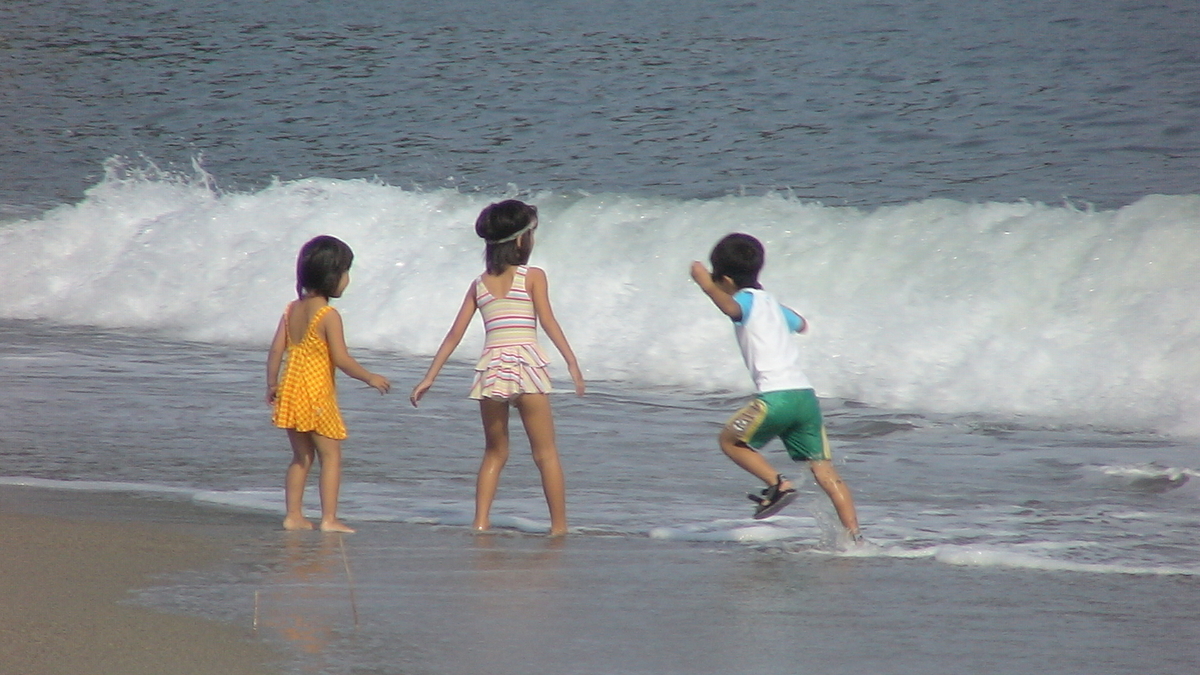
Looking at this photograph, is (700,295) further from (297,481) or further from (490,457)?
(297,481)

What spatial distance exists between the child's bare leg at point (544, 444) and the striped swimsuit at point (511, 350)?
55 mm

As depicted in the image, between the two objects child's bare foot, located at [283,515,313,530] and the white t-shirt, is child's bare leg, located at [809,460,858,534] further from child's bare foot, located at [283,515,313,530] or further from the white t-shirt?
child's bare foot, located at [283,515,313,530]

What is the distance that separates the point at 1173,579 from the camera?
4.93 m

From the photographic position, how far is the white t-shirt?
18.0ft

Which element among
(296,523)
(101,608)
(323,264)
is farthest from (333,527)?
(101,608)

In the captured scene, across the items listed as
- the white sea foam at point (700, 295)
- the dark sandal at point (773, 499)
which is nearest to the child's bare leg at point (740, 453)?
the dark sandal at point (773, 499)

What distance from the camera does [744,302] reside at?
551cm

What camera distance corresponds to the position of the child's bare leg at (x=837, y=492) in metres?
5.31

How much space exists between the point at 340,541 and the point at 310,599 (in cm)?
100

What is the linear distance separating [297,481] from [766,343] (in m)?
1.88

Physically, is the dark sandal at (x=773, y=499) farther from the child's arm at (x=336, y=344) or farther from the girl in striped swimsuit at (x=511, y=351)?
the child's arm at (x=336, y=344)

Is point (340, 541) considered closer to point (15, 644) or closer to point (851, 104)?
point (15, 644)

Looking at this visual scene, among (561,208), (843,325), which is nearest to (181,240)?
(561,208)

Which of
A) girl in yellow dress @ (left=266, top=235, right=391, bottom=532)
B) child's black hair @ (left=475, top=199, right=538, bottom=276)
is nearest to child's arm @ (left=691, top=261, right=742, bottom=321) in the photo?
child's black hair @ (left=475, top=199, right=538, bottom=276)
